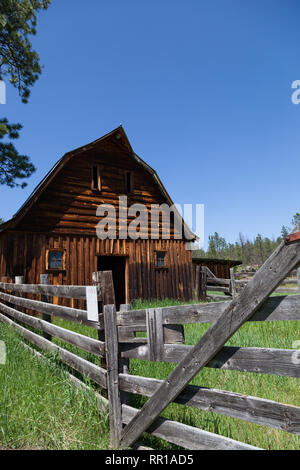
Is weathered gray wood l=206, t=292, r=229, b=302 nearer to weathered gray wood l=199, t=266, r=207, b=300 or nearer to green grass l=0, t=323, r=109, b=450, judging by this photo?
weathered gray wood l=199, t=266, r=207, b=300

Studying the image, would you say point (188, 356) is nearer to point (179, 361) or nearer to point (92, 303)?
point (179, 361)

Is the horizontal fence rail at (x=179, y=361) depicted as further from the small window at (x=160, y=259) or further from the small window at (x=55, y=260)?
the small window at (x=160, y=259)

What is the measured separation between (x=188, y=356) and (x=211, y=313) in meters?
0.37

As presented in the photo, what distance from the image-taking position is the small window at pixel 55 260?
12088mm

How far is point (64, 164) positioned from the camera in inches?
501

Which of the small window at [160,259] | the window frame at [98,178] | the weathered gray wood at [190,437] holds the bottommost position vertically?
the weathered gray wood at [190,437]

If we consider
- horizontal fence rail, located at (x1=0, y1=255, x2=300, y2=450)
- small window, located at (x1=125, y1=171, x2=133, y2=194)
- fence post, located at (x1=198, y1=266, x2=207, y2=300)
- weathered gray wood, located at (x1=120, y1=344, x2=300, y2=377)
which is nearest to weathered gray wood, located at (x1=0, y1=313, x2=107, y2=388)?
horizontal fence rail, located at (x1=0, y1=255, x2=300, y2=450)

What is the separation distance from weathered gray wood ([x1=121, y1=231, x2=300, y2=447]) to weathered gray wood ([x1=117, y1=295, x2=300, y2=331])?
0.21 ft

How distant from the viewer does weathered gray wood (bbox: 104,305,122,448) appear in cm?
296

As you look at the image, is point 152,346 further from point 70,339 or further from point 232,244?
point 232,244

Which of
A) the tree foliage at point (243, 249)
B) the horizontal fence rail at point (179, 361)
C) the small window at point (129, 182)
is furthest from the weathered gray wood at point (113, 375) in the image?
the tree foliage at point (243, 249)

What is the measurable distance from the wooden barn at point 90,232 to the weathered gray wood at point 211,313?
31.7ft

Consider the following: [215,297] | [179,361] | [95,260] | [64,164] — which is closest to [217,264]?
[215,297]

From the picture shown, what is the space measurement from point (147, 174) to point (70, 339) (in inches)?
479
